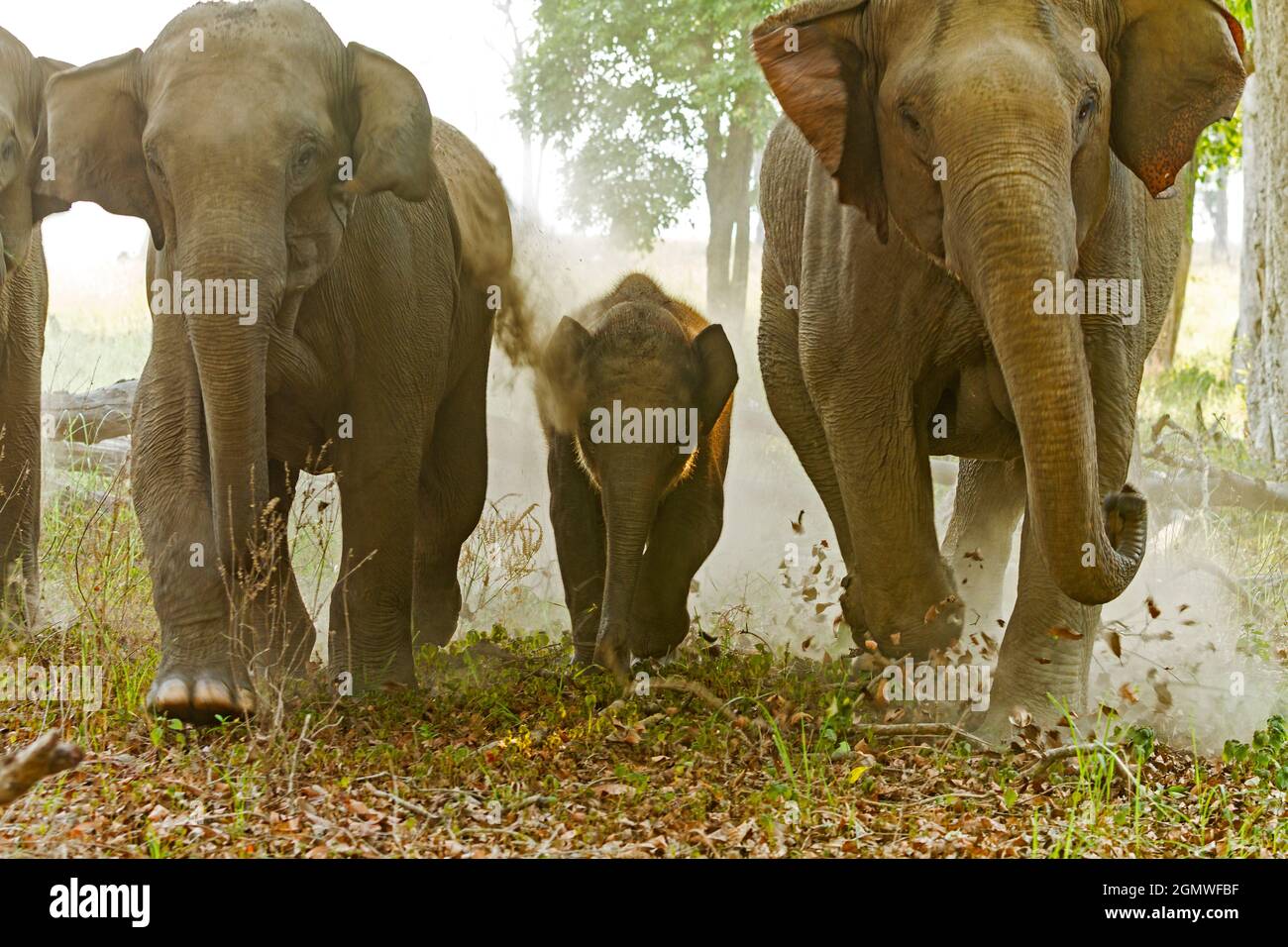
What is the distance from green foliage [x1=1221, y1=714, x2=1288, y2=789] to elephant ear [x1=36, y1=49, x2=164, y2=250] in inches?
183

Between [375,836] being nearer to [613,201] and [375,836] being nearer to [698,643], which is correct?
[698,643]

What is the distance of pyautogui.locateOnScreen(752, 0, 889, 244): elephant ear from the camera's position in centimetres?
595

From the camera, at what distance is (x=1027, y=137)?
16.8 ft

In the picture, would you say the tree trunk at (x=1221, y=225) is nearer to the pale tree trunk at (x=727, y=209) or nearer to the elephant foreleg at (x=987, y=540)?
the pale tree trunk at (x=727, y=209)

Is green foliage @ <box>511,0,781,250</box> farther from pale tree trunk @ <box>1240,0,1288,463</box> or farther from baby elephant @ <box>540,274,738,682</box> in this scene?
baby elephant @ <box>540,274,738,682</box>

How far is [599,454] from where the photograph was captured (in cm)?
767

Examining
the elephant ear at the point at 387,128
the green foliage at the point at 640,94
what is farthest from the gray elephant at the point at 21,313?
the green foliage at the point at 640,94

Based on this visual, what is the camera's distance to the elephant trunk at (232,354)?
5848 mm

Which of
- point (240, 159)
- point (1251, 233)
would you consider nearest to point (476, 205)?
point (240, 159)

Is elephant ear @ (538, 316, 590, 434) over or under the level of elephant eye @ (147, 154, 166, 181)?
under

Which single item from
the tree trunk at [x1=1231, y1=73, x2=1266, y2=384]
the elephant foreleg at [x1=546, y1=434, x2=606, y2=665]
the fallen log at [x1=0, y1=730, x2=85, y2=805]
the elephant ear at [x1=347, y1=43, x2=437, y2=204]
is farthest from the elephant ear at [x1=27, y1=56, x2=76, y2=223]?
the tree trunk at [x1=1231, y1=73, x2=1266, y2=384]

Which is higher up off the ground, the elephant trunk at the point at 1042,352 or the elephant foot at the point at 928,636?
the elephant trunk at the point at 1042,352

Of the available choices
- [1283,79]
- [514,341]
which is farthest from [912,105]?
[1283,79]

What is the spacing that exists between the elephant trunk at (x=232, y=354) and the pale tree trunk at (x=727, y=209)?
48.3 feet
